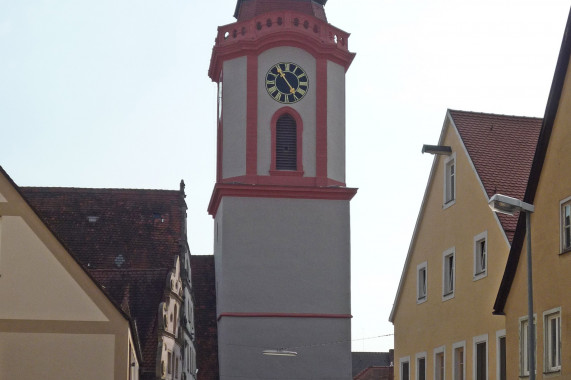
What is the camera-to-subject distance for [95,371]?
90.2 ft

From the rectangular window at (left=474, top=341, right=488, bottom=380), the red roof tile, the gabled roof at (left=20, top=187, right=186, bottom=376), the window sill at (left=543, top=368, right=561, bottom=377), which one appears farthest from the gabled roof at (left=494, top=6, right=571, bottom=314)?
the gabled roof at (left=20, top=187, right=186, bottom=376)

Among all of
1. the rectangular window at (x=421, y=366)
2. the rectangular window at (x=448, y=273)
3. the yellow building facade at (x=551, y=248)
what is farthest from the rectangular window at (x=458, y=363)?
the yellow building facade at (x=551, y=248)

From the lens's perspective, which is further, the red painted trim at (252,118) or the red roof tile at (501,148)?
the red painted trim at (252,118)

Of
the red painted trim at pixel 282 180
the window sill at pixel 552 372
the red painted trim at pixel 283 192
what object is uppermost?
the red painted trim at pixel 282 180

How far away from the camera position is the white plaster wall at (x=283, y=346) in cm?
4659

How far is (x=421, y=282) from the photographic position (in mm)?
32281

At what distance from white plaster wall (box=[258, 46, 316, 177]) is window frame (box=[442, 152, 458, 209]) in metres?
17.7

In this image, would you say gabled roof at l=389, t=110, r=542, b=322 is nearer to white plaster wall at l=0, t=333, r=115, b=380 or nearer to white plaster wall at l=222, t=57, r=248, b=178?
white plaster wall at l=0, t=333, r=115, b=380

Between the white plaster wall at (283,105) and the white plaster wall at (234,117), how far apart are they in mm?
580

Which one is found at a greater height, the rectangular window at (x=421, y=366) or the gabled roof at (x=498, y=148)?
the gabled roof at (x=498, y=148)

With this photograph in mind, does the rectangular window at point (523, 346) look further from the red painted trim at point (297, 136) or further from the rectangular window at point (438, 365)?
the red painted trim at point (297, 136)

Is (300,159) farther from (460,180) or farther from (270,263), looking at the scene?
(460,180)

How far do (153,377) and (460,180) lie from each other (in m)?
12.7

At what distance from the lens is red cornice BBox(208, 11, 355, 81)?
48.4 m
